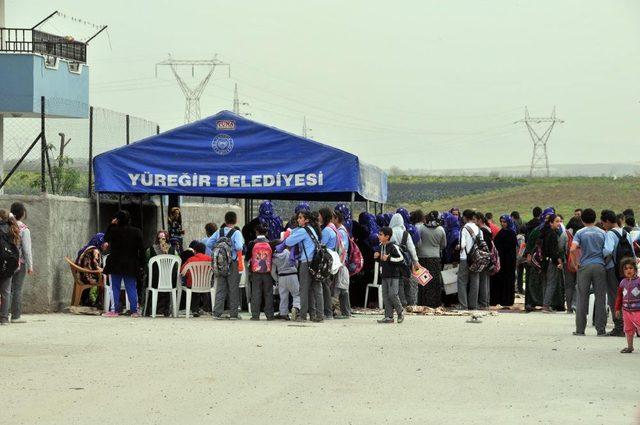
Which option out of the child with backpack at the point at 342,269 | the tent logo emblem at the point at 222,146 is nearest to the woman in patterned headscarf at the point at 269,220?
the child with backpack at the point at 342,269

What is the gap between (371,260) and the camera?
2305cm

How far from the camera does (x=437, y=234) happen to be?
23141 millimetres

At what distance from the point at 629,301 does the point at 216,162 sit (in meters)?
8.75

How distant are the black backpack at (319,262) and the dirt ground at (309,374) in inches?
29.8

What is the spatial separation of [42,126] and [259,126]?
3.66 m

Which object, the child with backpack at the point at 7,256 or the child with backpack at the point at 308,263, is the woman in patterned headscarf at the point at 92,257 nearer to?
the child with backpack at the point at 7,256

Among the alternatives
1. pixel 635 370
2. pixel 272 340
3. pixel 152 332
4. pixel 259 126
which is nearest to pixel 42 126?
pixel 259 126

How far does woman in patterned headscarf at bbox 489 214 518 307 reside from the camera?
24.3 m

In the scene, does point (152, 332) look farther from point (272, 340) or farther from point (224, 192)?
point (224, 192)

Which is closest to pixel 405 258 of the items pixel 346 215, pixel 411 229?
pixel 346 215

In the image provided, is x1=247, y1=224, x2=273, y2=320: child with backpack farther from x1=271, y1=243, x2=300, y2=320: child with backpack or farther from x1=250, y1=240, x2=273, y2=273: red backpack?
x1=271, y1=243, x2=300, y2=320: child with backpack

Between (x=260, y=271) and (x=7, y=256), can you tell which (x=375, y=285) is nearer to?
(x=260, y=271)

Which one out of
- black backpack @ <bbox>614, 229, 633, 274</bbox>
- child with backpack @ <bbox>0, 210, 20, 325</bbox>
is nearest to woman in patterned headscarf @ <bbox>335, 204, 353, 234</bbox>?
black backpack @ <bbox>614, 229, 633, 274</bbox>

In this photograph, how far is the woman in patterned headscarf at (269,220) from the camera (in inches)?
812
